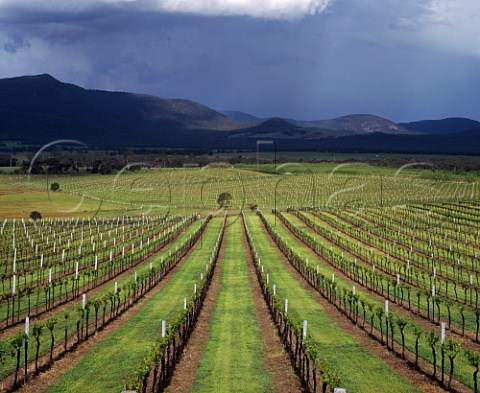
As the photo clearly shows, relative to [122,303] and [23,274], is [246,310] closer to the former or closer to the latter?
[122,303]

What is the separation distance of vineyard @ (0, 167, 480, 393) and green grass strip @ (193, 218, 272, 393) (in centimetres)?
10

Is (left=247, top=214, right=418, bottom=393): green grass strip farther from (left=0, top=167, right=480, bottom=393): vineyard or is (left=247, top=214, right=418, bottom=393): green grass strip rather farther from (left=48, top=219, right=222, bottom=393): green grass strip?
(left=48, top=219, right=222, bottom=393): green grass strip

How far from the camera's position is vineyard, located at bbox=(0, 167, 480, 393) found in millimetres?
24250

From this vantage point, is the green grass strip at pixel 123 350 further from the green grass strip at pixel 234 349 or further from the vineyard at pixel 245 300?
the green grass strip at pixel 234 349

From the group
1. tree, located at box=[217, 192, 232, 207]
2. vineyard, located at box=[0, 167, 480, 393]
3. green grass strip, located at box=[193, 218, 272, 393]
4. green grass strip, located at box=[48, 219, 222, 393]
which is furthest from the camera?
tree, located at box=[217, 192, 232, 207]

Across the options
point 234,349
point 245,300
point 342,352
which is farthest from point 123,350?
point 245,300

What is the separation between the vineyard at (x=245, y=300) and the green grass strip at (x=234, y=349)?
0.33 ft

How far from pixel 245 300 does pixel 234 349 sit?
39.0 feet

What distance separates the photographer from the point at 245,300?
40.1 metres

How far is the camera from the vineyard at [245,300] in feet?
79.6

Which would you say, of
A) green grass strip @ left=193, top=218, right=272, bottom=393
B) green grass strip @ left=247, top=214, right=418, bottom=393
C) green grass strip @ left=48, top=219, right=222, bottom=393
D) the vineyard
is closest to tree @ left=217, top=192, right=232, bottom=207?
the vineyard

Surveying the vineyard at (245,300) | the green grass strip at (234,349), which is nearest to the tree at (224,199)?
the vineyard at (245,300)

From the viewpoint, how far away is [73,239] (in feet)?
242

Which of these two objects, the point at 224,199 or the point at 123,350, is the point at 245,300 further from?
the point at 224,199
